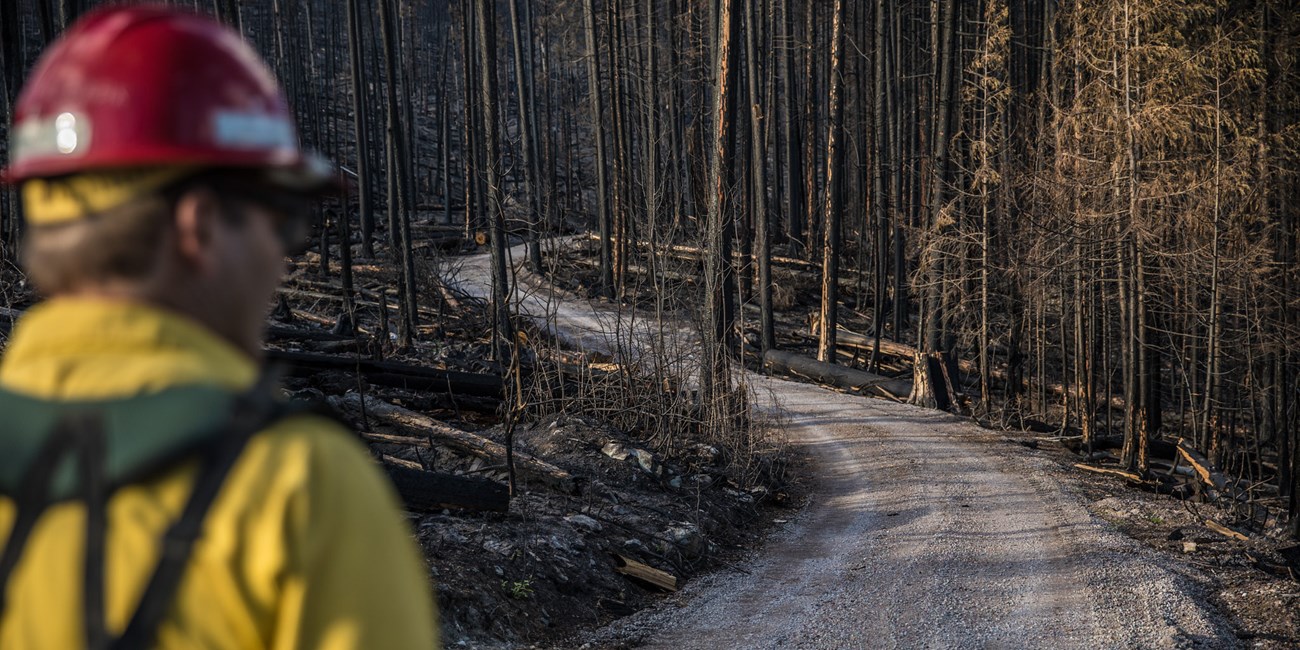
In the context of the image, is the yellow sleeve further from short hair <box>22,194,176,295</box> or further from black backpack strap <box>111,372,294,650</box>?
short hair <box>22,194,176,295</box>

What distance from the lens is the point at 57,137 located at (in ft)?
3.53

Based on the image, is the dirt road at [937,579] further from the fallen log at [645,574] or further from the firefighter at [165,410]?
the firefighter at [165,410]

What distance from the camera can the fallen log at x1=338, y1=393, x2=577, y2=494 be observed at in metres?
10.1

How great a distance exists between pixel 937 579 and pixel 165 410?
8.71 meters

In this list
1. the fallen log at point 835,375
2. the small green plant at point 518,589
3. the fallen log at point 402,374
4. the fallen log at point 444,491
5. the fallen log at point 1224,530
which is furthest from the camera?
the fallen log at point 835,375

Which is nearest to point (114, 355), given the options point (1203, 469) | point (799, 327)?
point (1203, 469)

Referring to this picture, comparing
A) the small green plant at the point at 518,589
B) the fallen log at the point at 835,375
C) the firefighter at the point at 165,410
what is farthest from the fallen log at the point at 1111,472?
the firefighter at the point at 165,410

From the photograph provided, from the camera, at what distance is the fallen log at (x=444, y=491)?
27.1ft

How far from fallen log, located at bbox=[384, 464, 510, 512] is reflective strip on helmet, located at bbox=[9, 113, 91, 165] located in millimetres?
7332

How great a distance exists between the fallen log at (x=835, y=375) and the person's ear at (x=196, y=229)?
2005 centimetres

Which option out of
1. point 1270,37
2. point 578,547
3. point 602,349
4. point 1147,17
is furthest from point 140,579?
point 1270,37

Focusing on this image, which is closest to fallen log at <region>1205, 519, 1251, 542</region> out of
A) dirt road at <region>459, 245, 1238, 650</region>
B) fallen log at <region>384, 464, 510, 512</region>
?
dirt road at <region>459, 245, 1238, 650</region>

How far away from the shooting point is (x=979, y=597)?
332 inches

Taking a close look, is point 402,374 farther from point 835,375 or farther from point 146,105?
point 146,105
